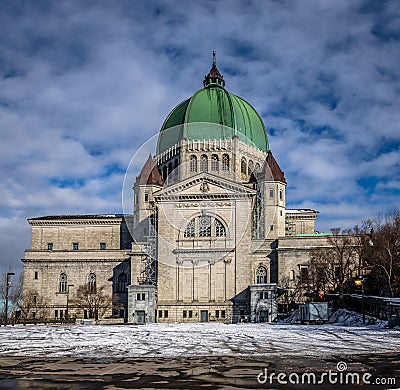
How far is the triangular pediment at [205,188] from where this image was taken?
3196 inches

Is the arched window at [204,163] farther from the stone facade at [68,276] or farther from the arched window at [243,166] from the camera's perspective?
the stone facade at [68,276]

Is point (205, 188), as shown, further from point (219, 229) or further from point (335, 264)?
point (335, 264)

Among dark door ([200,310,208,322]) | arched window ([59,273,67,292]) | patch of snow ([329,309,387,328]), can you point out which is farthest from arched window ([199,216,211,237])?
patch of snow ([329,309,387,328])

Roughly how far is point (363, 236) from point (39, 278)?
151 ft

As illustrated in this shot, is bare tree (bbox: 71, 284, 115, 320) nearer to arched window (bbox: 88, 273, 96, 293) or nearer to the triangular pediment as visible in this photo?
arched window (bbox: 88, 273, 96, 293)

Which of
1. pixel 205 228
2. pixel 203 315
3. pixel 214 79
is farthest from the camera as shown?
pixel 214 79

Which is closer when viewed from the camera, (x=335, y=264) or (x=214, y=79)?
(x=335, y=264)

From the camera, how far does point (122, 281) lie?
84938 millimetres

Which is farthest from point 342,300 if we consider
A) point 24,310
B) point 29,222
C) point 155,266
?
point 29,222

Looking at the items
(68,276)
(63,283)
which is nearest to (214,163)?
(68,276)

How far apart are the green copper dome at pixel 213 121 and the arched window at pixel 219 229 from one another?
49.1 feet

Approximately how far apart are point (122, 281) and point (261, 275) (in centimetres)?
2011

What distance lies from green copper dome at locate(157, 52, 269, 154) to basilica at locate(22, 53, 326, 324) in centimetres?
17

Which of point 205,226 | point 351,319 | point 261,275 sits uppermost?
point 205,226
